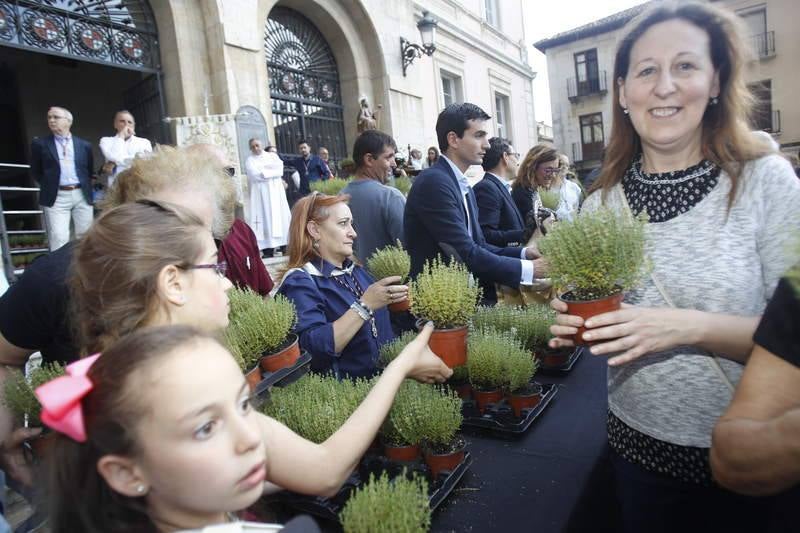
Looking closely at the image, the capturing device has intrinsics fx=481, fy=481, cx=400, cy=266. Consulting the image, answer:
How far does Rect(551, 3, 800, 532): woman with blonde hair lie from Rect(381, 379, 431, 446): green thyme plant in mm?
626

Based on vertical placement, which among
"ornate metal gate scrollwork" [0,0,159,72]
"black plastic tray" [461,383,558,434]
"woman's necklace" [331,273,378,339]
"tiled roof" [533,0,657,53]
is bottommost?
"black plastic tray" [461,383,558,434]

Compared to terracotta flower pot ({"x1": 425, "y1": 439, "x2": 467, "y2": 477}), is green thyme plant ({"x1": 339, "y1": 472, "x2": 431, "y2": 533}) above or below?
above

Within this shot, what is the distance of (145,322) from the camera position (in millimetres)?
1313

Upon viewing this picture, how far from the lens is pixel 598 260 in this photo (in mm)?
1301

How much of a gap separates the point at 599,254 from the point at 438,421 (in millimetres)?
824

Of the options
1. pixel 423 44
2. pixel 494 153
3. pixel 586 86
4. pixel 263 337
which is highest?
pixel 586 86

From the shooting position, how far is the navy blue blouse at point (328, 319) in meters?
2.25

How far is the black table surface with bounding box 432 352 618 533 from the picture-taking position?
1.39m

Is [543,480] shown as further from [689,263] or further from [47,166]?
[47,166]

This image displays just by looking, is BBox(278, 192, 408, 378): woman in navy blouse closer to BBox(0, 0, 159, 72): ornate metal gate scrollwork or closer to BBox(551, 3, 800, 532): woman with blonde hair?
BBox(551, 3, 800, 532): woman with blonde hair

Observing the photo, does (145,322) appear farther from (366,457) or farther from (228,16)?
(228,16)

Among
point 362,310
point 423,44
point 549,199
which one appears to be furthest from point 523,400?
point 423,44

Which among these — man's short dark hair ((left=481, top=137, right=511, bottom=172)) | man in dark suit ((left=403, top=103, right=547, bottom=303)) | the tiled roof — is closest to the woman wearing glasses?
man's short dark hair ((left=481, top=137, right=511, bottom=172))

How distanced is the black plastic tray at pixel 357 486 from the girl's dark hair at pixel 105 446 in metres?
0.53
